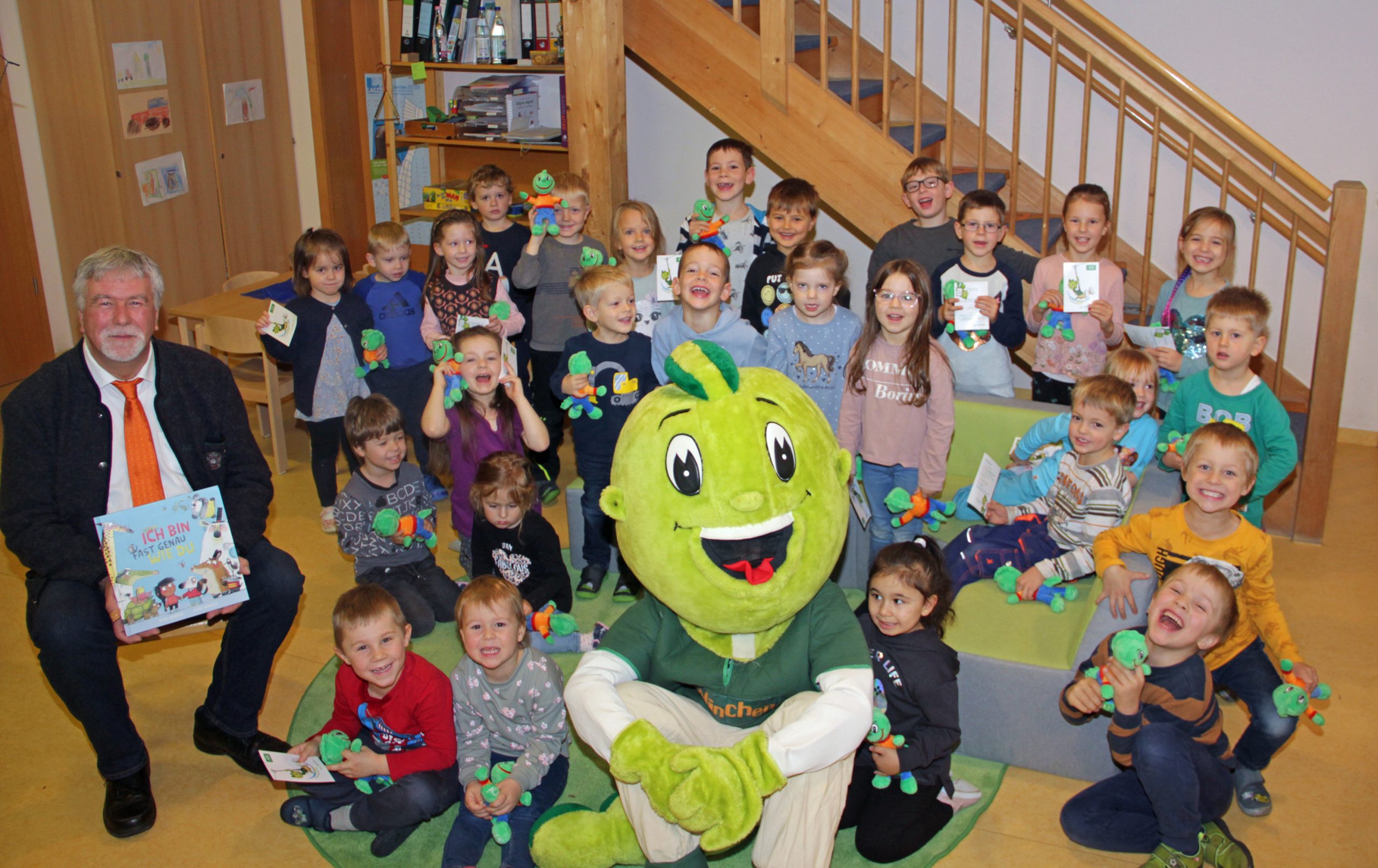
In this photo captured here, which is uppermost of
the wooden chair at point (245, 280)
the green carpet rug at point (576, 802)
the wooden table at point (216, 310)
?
the wooden chair at point (245, 280)

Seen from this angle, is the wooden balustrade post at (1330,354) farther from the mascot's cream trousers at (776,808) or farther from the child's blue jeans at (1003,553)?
the mascot's cream trousers at (776,808)

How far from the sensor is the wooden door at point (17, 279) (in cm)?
576

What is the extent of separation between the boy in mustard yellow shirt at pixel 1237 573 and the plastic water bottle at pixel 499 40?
14.5 feet

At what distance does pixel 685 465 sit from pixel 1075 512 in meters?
1.67

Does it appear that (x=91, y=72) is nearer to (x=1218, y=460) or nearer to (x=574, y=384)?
(x=574, y=384)

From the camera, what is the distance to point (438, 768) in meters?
2.92

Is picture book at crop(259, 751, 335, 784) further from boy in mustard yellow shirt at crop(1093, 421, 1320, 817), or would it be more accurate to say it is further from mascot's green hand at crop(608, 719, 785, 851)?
boy in mustard yellow shirt at crop(1093, 421, 1320, 817)

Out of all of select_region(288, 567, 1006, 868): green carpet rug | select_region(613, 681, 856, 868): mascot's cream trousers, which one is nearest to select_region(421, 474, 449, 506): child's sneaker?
select_region(288, 567, 1006, 868): green carpet rug

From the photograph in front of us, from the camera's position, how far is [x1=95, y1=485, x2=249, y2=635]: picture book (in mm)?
2875

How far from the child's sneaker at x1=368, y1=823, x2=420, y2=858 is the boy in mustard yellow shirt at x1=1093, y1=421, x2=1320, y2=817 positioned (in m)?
2.01

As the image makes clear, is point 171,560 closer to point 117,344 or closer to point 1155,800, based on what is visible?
point 117,344

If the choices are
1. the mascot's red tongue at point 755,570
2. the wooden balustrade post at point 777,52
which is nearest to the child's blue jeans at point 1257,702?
the mascot's red tongue at point 755,570

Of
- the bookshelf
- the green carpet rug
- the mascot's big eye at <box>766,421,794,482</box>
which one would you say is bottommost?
the green carpet rug

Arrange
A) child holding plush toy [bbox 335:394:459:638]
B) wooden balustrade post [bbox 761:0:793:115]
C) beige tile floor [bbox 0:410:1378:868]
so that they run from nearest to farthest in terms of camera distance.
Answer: beige tile floor [bbox 0:410:1378:868] < child holding plush toy [bbox 335:394:459:638] < wooden balustrade post [bbox 761:0:793:115]
